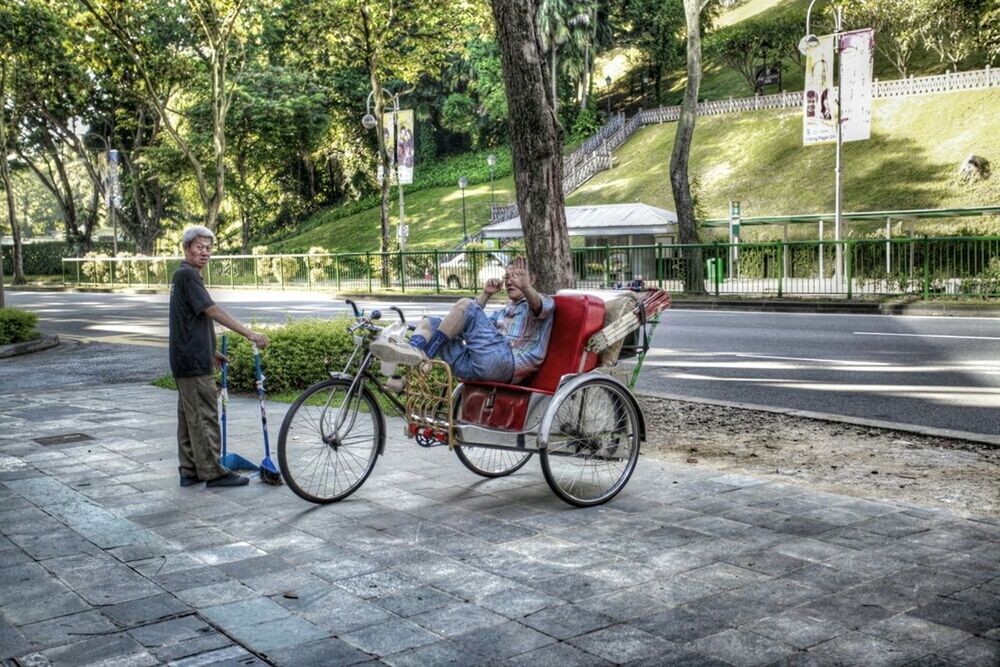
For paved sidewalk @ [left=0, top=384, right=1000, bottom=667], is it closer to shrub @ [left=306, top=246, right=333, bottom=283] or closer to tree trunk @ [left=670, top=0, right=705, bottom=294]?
tree trunk @ [left=670, top=0, right=705, bottom=294]

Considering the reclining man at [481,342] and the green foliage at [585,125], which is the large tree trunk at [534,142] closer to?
the reclining man at [481,342]

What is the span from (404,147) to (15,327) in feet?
60.8

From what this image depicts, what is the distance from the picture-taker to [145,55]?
17656mm

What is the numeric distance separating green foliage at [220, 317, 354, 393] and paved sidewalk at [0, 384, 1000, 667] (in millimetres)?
4260

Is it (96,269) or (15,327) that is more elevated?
(96,269)

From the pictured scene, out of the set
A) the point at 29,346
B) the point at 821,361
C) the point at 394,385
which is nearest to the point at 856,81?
the point at 821,361

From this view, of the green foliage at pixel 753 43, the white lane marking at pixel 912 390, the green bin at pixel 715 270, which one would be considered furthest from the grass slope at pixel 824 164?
the white lane marking at pixel 912 390

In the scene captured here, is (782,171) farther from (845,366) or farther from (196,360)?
(196,360)

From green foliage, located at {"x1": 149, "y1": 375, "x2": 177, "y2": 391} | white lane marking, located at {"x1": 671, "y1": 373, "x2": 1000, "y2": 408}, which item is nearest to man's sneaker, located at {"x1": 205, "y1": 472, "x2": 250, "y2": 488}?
green foliage, located at {"x1": 149, "y1": 375, "x2": 177, "y2": 391}

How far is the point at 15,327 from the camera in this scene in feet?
59.9

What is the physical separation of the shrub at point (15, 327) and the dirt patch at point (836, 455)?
43.1ft

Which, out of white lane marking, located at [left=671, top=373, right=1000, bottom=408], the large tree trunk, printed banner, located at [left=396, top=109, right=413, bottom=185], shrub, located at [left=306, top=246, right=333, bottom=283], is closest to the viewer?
the large tree trunk

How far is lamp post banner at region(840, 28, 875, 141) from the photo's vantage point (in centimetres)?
2733

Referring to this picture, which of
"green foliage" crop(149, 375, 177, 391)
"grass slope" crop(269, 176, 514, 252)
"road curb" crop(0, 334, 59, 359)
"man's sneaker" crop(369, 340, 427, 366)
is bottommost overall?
"green foliage" crop(149, 375, 177, 391)
